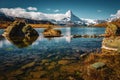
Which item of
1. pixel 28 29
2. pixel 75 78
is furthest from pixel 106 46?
pixel 28 29

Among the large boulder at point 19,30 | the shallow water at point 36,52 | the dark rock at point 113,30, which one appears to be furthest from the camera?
the dark rock at point 113,30

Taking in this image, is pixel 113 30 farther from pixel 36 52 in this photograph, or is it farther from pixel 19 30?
pixel 36 52

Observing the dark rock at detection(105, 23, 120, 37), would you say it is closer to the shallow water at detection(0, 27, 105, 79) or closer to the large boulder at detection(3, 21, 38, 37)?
the large boulder at detection(3, 21, 38, 37)

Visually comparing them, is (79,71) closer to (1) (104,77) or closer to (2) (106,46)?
(1) (104,77)

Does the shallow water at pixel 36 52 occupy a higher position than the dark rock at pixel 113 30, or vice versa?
the dark rock at pixel 113 30

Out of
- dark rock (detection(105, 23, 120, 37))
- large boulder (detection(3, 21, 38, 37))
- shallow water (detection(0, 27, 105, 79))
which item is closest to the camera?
shallow water (detection(0, 27, 105, 79))

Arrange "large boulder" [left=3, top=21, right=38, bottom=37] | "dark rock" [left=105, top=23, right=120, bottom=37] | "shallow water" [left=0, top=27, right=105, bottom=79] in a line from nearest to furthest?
"shallow water" [left=0, top=27, right=105, bottom=79], "large boulder" [left=3, top=21, right=38, bottom=37], "dark rock" [left=105, top=23, right=120, bottom=37]

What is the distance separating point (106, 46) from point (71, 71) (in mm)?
20078

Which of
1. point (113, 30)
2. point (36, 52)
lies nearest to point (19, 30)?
point (113, 30)

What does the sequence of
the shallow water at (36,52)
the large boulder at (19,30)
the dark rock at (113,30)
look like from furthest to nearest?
1. the dark rock at (113,30)
2. the large boulder at (19,30)
3. the shallow water at (36,52)

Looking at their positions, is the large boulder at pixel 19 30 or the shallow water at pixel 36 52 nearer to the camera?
the shallow water at pixel 36 52

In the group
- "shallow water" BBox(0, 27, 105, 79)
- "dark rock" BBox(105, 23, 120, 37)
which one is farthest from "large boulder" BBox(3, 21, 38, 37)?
"dark rock" BBox(105, 23, 120, 37)

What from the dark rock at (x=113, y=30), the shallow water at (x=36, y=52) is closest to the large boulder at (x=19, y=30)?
the shallow water at (x=36, y=52)

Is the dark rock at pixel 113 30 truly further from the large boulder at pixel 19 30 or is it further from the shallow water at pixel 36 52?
the shallow water at pixel 36 52
